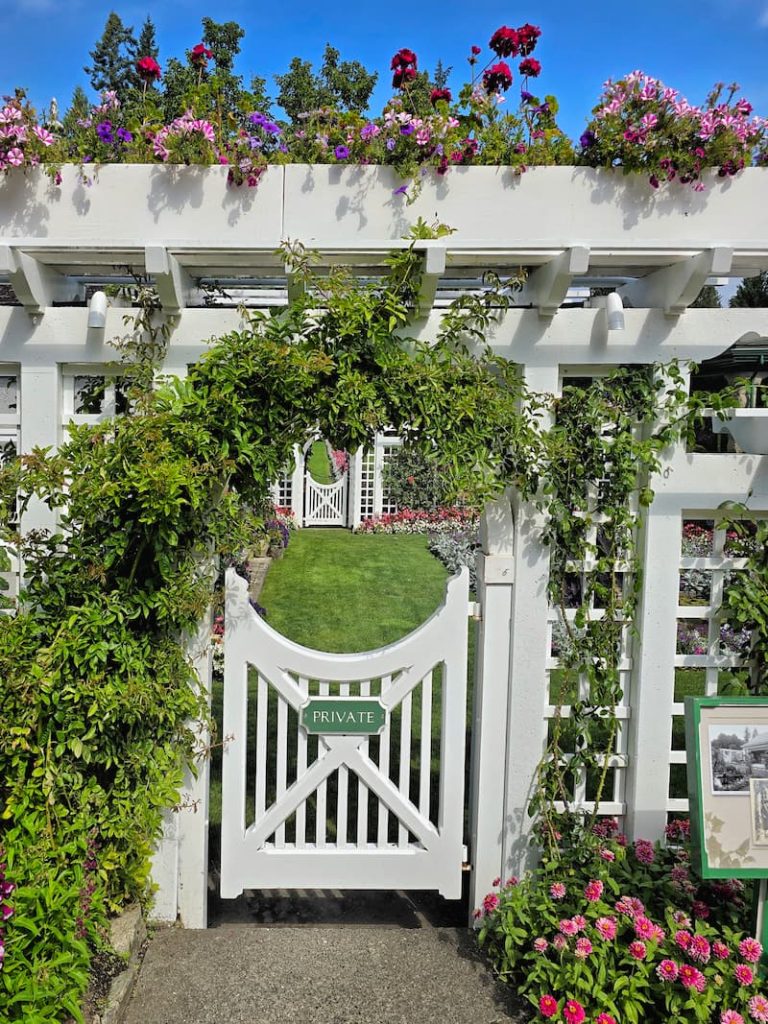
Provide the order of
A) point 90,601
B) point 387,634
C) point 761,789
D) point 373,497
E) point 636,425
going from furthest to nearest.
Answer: point 373,497, point 387,634, point 636,425, point 90,601, point 761,789

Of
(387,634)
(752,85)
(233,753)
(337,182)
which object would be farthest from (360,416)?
(387,634)

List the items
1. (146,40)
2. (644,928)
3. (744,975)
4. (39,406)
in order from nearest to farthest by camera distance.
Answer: (744,975) → (644,928) → (39,406) → (146,40)

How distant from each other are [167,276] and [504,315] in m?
1.23

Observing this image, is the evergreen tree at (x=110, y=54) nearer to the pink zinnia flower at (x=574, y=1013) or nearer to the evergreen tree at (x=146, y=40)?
the evergreen tree at (x=146, y=40)

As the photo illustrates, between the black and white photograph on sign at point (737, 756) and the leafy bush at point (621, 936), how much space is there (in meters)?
0.48

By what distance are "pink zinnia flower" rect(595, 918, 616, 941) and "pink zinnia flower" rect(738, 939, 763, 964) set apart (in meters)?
0.39

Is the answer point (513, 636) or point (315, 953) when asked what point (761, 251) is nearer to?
point (513, 636)

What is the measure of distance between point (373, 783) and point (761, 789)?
4.56 ft

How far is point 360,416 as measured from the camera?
2.71 meters

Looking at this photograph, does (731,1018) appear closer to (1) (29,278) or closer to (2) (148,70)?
(1) (29,278)

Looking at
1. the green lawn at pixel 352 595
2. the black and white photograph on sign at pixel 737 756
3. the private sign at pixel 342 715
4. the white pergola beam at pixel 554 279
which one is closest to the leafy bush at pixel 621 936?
the black and white photograph on sign at pixel 737 756

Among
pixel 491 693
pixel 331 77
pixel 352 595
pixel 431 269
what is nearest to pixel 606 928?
pixel 491 693

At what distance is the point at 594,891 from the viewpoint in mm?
2631

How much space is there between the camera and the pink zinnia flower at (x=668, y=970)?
7.68 ft
